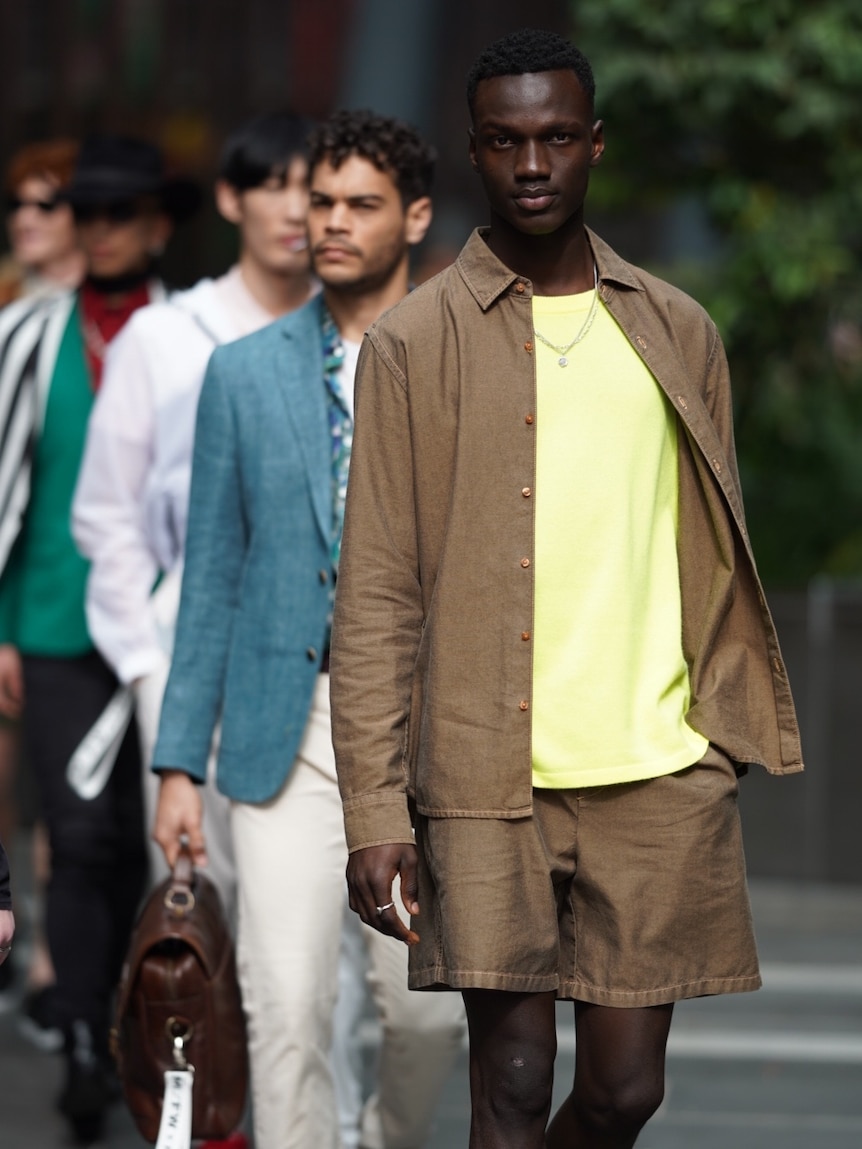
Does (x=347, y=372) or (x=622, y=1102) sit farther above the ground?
(x=347, y=372)

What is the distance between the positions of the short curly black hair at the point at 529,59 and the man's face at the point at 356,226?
3.79ft

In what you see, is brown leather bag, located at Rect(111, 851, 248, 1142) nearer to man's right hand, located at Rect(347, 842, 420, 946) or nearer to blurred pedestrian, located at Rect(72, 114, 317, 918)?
blurred pedestrian, located at Rect(72, 114, 317, 918)

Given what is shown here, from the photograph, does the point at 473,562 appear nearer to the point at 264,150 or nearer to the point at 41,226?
the point at 264,150

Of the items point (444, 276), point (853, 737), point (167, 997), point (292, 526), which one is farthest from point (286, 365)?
point (853, 737)

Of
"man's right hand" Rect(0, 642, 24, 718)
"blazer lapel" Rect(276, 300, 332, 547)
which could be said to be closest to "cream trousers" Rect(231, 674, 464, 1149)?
"blazer lapel" Rect(276, 300, 332, 547)

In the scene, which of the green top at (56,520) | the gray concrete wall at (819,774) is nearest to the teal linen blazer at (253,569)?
the green top at (56,520)

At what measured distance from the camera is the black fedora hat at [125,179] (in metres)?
6.80

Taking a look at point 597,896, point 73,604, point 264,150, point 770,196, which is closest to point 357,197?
point 264,150

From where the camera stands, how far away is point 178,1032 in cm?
476

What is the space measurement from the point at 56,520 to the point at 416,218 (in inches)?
69.0

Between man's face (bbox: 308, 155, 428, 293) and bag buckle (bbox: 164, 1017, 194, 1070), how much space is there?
1.63 meters

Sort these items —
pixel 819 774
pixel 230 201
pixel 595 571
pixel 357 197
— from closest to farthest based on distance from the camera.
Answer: pixel 595 571 → pixel 357 197 → pixel 230 201 → pixel 819 774

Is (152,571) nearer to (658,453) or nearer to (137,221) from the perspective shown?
(137,221)

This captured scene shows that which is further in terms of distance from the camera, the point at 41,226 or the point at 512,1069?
the point at 41,226
